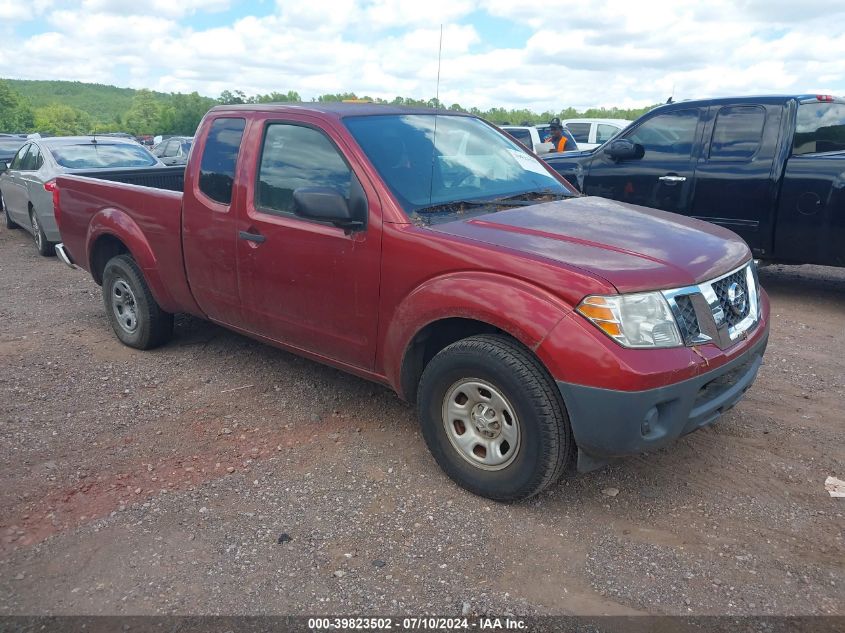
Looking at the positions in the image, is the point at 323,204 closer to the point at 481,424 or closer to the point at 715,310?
the point at 481,424

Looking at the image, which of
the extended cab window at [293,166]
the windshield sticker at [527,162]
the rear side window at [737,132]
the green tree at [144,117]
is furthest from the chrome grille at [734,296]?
the green tree at [144,117]

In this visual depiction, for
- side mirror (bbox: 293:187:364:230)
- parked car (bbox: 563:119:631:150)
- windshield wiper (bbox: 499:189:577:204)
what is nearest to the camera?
side mirror (bbox: 293:187:364:230)

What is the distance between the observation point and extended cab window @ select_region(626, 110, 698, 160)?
7.24 metres

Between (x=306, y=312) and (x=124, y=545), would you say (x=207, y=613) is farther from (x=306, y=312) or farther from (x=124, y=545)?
(x=306, y=312)

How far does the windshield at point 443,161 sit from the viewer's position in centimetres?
375

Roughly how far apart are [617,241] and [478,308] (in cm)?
77

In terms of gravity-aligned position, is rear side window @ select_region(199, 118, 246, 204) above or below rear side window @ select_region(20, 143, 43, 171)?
above

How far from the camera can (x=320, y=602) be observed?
8.92 feet

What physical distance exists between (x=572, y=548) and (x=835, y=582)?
3.36ft

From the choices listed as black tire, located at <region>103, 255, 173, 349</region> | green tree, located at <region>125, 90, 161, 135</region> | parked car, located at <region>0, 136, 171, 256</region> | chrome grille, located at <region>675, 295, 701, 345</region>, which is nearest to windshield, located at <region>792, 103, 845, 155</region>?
chrome grille, located at <region>675, 295, 701, 345</region>

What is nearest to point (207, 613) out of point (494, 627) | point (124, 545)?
point (124, 545)

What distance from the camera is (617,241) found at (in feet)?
11.0

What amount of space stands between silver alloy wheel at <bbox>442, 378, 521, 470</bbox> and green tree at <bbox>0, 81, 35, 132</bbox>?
69.4 metres

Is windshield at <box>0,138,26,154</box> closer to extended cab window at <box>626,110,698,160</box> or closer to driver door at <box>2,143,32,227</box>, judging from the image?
driver door at <box>2,143,32,227</box>
